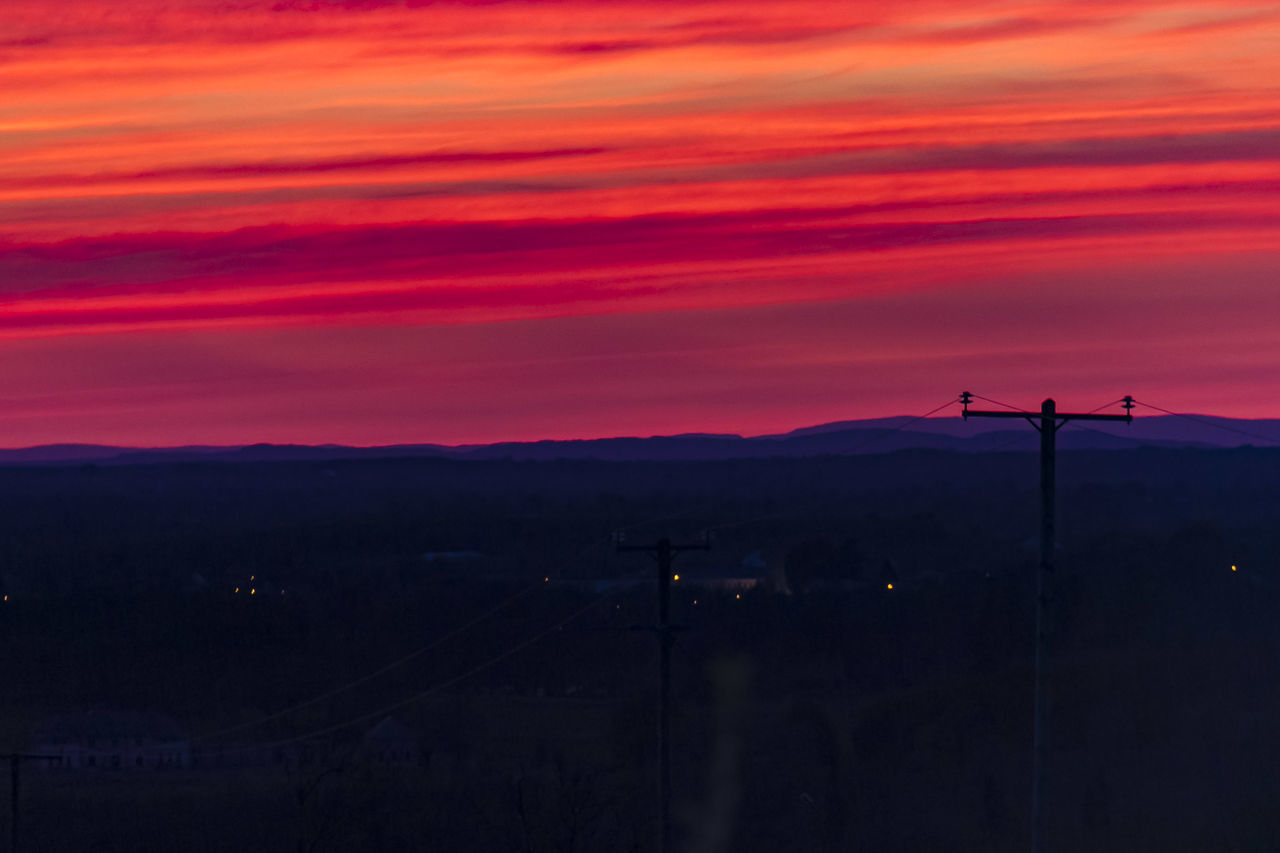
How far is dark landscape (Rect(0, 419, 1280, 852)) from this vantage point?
51781mm

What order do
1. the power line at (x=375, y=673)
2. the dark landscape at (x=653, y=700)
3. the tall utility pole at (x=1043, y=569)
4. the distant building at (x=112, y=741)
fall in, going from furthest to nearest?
the power line at (x=375, y=673) < the distant building at (x=112, y=741) < the dark landscape at (x=653, y=700) < the tall utility pole at (x=1043, y=569)

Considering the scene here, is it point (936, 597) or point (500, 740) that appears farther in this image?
point (936, 597)

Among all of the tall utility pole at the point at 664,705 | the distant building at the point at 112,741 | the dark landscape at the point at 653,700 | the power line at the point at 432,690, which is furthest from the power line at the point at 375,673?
the tall utility pole at the point at 664,705

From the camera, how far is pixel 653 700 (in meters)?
63.9

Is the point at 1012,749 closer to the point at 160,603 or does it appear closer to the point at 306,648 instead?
the point at 306,648

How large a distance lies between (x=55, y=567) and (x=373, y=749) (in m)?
97.0

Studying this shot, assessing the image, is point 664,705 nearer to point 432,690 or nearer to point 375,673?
point 432,690

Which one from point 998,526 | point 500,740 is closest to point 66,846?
→ point 500,740

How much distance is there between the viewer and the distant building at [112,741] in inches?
2576

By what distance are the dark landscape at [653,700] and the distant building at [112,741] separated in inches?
9.0

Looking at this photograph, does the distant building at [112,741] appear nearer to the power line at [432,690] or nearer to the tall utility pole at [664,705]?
the power line at [432,690]

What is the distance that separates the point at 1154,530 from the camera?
146375mm

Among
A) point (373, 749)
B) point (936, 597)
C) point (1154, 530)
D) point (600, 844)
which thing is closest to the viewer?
point (600, 844)

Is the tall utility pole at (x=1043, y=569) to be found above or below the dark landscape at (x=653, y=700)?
above
